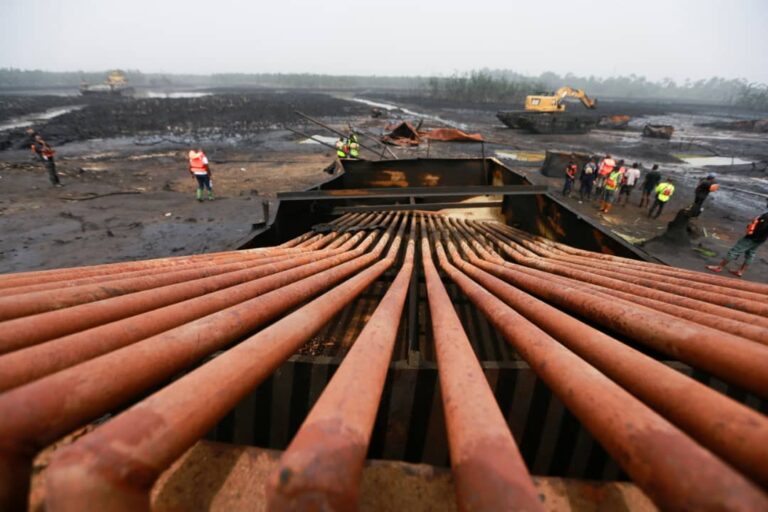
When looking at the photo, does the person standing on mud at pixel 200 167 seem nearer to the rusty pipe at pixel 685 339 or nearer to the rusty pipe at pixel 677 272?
the rusty pipe at pixel 677 272

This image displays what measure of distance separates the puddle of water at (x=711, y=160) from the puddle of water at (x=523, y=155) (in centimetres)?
872

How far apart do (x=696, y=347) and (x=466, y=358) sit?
82cm

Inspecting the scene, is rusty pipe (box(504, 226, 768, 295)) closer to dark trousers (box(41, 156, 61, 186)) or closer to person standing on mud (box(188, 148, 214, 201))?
person standing on mud (box(188, 148, 214, 201))

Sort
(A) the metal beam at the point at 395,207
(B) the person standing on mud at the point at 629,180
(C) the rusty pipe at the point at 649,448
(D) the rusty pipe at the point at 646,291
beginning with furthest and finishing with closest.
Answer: (B) the person standing on mud at the point at 629,180 < (A) the metal beam at the point at 395,207 < (D) the rusty pipe at the point at 646,291 < (C) the rusty pipe at the point at 649,448

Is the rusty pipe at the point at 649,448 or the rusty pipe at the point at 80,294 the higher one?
the rusty pipe at the point at 649,448

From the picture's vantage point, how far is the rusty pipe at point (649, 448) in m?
0.64

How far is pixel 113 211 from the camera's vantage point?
9.71 metres

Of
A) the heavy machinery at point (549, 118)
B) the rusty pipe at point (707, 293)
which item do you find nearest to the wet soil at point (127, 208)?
the rusty pipe at point (707, 293)

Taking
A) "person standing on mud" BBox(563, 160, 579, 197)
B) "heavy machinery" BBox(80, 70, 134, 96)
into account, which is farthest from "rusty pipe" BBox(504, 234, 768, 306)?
"heavy machinery" BBox(80, 70, 134, 96)

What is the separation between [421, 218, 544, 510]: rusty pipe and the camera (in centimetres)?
74

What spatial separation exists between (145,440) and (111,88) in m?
93.3

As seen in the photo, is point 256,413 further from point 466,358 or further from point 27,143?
point 27,143

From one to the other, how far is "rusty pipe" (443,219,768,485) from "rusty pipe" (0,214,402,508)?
1465 mm

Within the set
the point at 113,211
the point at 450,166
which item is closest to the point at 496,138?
the point at 450,166
